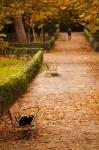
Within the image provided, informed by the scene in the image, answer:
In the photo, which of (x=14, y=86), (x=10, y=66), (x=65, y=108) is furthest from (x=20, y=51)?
(x=65, y=108)

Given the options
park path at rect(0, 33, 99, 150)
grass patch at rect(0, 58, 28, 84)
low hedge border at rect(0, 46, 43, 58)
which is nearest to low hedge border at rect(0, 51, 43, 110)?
park path at rect(0, 33, 99, 150)

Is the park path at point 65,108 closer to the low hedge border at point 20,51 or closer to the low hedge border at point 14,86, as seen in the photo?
the low hedge border at point 14,86

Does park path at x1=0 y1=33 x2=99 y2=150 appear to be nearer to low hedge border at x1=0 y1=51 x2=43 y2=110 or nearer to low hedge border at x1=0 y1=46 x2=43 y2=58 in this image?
low hedge border at x1=0 y1=51 x2=43 y2=110

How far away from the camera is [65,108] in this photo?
19609mm

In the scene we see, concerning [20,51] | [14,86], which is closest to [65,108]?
[14,86]

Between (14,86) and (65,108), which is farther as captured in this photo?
(14,86)

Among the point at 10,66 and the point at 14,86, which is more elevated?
the point at 14,86

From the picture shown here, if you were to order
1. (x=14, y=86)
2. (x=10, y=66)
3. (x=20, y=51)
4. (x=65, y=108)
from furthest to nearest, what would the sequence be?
(x=20, y=51) → (x=10, y=66) → (x=14, y=86) → (x=65, y=108)

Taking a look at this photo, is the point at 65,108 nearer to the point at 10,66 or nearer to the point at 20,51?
the point at 10,66

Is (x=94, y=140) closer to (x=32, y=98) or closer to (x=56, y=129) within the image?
(x=56, y=129)

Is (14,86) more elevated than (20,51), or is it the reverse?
(14,86)

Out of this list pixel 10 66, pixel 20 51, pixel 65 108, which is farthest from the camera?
pixel 20 51

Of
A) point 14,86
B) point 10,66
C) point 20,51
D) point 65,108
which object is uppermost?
point 14,86

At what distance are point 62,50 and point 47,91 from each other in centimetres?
3138
